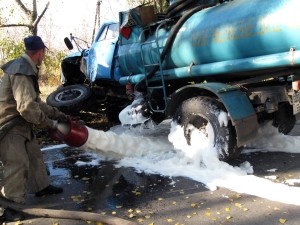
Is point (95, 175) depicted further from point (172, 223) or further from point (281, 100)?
point (281, 100)

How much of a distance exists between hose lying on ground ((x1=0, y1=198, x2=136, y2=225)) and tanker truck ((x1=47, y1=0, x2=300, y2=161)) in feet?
6.59

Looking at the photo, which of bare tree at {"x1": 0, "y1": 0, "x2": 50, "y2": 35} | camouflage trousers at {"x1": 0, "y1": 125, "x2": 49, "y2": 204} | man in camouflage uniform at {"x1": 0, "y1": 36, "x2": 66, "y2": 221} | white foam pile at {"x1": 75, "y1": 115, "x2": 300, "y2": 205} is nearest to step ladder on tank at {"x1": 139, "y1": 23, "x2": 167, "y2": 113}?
white foam pile at {"x1": 75, "y1": 115, "x2": 300, "y2": 205}

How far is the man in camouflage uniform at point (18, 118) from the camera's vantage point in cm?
416

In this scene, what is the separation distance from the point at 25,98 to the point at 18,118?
1.15 ft

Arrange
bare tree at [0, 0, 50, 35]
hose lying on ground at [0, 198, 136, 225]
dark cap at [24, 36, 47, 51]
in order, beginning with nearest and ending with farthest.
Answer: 1. hose lying on ground at [0, 198, 136, 225]
2. dark cap at [24, 36, 47, 51]
3. bare tree at [0, 0, 50, 35]

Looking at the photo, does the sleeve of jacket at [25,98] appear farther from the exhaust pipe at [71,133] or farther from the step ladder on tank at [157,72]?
the step ladder on tank at [157,72]

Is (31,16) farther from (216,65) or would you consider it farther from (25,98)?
(25,98)

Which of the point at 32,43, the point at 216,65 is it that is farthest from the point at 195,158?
the point at 32,43

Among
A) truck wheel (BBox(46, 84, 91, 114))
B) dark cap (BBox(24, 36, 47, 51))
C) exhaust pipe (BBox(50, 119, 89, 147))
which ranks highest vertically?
dark cap (BBox(24, 36, 47, 51))

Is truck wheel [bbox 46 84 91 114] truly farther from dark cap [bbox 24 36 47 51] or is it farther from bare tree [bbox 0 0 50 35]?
bare tree [bbox 0 0 50 35]

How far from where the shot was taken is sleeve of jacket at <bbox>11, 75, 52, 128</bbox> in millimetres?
4141

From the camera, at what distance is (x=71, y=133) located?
201 inches

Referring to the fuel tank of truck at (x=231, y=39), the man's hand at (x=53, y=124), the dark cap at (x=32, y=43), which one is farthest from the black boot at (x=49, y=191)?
the fuel tank of truck at (x=231, y=39)

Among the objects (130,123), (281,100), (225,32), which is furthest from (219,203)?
(130,123)
